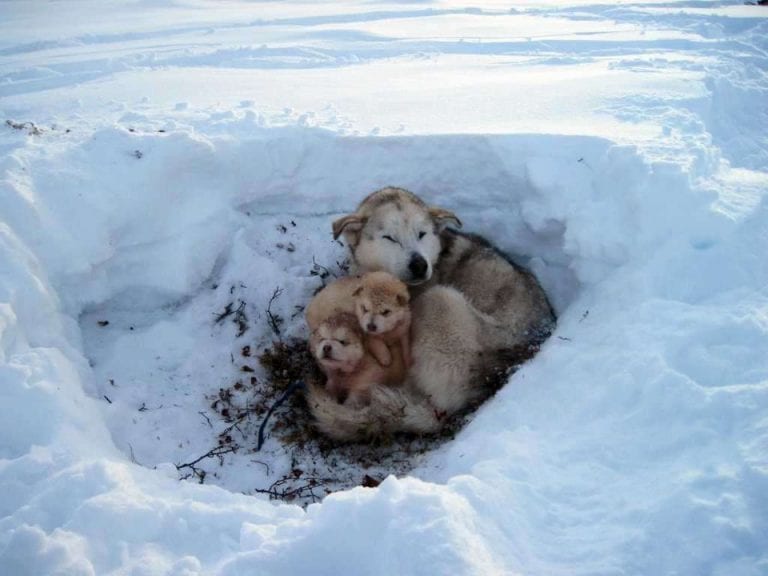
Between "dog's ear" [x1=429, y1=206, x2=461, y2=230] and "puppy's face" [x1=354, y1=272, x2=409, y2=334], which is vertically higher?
"dog's ear" [x1=429, y1=206, x2=461, y2=230]

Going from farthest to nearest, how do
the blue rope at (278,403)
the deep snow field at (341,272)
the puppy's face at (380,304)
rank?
1. the puppy's face at (380,304)
2. the blue rope at (278,403)
3. the deep snow field at (341,272)

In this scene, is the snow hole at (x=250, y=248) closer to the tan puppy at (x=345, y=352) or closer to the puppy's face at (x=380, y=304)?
the tan puppy at (x=345, y=352)

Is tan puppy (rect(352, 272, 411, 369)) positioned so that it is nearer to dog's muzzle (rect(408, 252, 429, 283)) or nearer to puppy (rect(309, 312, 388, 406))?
puppy (rect(309, 312, 388, 406))

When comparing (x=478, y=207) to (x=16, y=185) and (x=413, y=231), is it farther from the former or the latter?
(x=16, y=185)

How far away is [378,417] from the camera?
14.1 feet

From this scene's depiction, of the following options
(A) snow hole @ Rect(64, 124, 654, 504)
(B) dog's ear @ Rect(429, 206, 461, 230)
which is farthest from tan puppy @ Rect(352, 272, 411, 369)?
(B) dog's ear @ Rect(429, 206, 461, 230)

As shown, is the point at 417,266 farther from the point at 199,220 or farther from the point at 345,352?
the point at 199,220

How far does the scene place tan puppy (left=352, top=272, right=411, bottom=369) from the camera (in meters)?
4.45

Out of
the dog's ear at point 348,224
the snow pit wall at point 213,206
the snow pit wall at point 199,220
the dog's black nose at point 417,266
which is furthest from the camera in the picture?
the dog's ear at point 348,224

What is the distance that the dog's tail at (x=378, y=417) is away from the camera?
430 cm

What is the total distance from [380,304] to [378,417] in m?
0.80

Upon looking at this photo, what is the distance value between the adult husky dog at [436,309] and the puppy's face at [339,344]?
255 millimetres

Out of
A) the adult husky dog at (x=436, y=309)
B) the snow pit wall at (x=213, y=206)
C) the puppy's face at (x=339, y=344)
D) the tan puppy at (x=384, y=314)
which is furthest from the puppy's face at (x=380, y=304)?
the snow pit wall at (x=213, y=206)

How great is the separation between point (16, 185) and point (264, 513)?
336cm
